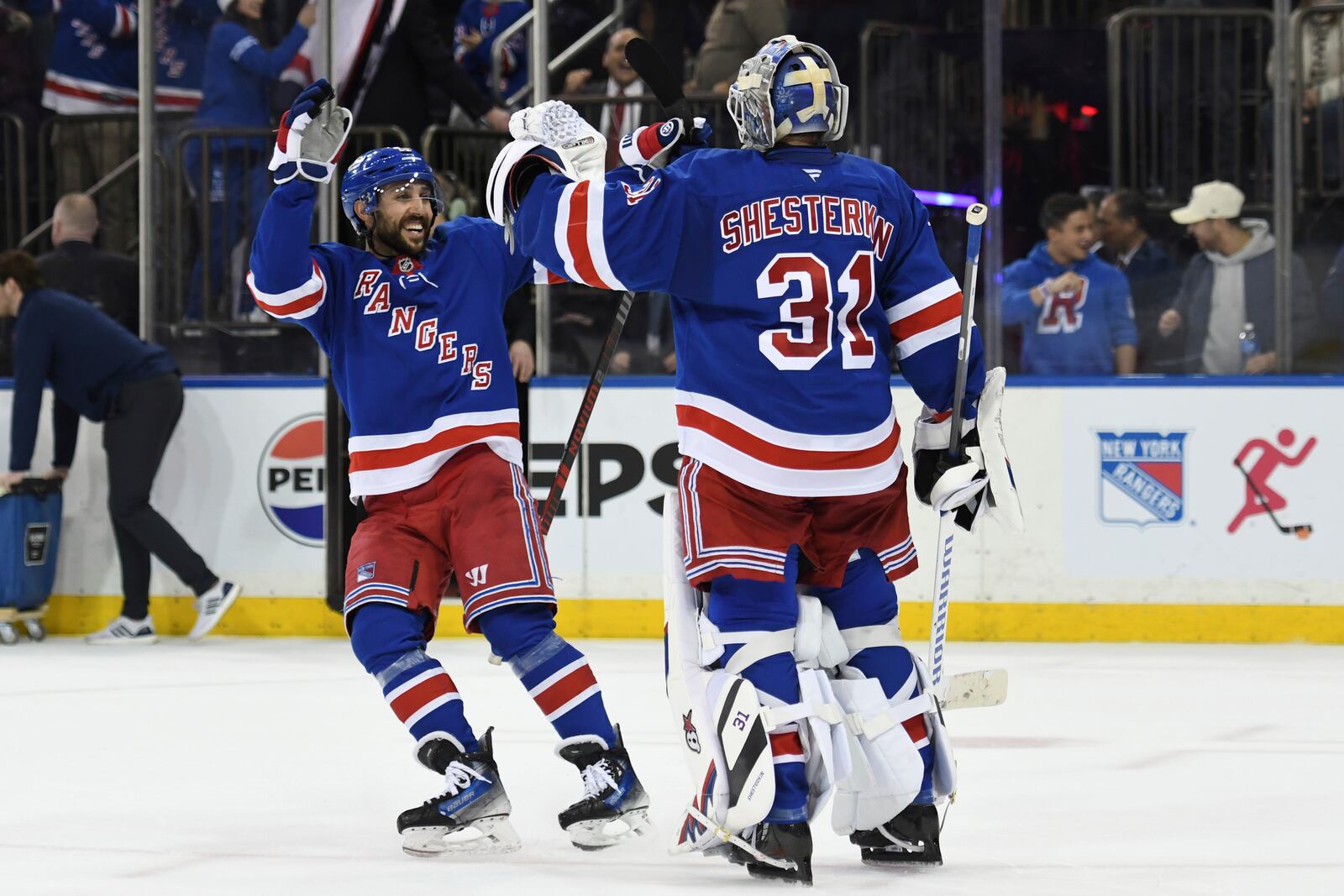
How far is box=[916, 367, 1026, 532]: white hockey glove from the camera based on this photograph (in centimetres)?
288

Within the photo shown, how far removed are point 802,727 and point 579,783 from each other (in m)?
0.90

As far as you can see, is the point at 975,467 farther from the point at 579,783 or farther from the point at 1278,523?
the point at 1278,523

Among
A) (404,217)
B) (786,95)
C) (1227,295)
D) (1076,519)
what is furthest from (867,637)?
(1227,295)

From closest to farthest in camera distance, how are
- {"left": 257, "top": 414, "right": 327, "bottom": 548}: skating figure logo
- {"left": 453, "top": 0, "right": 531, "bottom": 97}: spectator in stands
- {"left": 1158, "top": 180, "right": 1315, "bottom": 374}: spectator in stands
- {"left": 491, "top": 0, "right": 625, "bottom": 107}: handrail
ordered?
1. {"left": 1158, "top": 180, "right": 1315, "bottom": 374}: spectator in stands
2. {"left": 257, "top": 414, "right": 327, "bottom": 548}: skating figure logo
3. {"left": 491, "top": 0, "right": 625, "bottom": 107}: handrail
4. {"left": 453, "top": 0, "right": 531, "bottom": 97}: spectator in stands

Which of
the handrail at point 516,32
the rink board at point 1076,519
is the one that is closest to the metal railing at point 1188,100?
the rink board at point 1076,519

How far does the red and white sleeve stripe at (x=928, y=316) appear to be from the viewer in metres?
2.84

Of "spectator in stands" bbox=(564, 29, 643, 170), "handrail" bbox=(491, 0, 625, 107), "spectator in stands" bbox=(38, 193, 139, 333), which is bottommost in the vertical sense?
"spectator in stands" bbox=(38, 193, 139, 333)

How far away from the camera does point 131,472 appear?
6.05 metres

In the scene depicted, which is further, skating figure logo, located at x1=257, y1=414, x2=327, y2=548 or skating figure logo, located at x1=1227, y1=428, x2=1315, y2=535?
skating figure logo, located at x1=257, y1=414, x2=327, y2=548

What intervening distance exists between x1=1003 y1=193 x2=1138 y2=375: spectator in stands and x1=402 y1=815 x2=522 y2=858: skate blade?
3.74 metres

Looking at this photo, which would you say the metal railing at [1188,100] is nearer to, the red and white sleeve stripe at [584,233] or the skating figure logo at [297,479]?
the skating figure logo at [297,479]

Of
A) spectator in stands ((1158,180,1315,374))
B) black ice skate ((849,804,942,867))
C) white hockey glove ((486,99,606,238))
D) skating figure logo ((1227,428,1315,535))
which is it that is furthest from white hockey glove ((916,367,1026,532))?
spectator in stands ((1158,180,1315,374))

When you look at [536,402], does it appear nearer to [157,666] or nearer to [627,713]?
Answer: [157,666]

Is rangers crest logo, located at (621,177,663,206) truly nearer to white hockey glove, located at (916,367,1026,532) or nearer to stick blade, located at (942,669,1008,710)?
white hockey glove, located at (916,367,1026,532)
